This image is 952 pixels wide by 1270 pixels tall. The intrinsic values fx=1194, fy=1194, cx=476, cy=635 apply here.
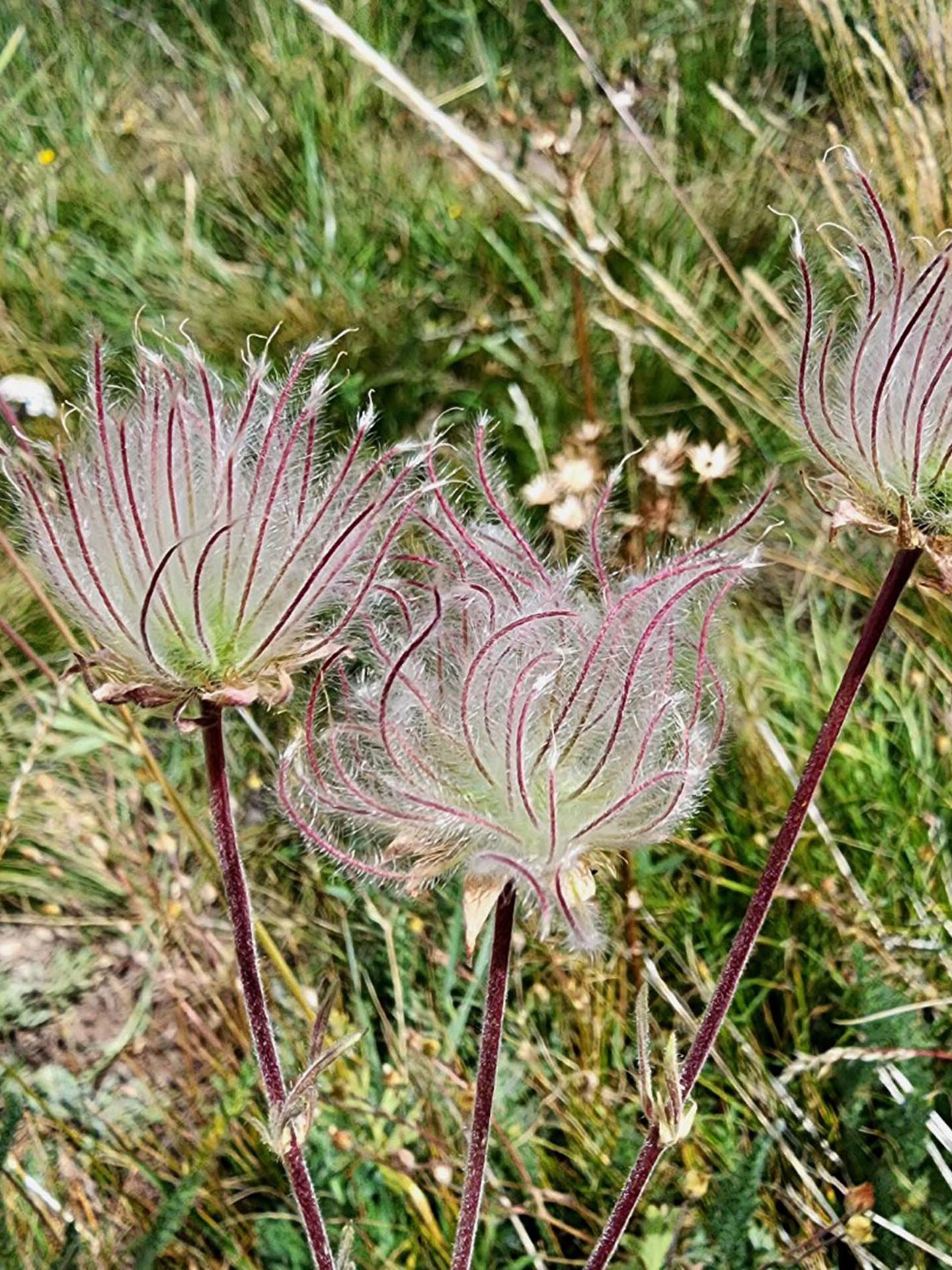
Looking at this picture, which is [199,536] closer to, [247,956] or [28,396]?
[247,956]

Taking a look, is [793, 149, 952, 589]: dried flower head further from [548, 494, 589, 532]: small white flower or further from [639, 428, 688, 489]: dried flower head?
[639, 428, 688, 489]: dried flower head

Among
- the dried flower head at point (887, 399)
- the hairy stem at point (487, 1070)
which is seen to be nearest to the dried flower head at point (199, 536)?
the hairy stem at point (487, 1070)

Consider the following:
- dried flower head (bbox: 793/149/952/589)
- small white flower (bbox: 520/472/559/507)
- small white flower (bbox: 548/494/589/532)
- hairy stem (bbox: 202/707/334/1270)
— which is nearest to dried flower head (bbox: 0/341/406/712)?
hairy stem (bbox: 202/707/334/1270)

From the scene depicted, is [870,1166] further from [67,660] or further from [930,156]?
[930,156]

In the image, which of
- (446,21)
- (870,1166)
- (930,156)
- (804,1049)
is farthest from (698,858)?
(446,21)

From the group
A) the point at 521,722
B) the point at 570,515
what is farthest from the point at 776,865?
the point at 570,515

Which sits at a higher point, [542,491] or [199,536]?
[199,536]
